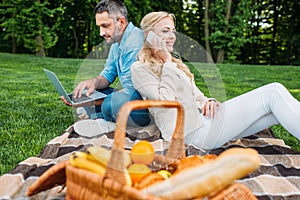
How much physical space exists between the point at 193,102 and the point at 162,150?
341 millimetres

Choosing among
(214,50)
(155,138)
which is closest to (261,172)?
(155,138)

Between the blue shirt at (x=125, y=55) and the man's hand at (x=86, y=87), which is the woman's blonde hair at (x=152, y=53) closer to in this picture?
the blue shirt at (x=125, y=55)

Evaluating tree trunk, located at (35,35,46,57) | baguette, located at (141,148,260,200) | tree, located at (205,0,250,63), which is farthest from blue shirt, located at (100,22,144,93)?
tree, located at (205,0,250,63)

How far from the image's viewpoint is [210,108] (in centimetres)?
230

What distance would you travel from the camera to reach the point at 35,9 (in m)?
9.91

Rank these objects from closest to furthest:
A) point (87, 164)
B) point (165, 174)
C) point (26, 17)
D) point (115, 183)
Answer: point (115, 183) < point (87, 164) < point (165, 174) < point (26, 17)

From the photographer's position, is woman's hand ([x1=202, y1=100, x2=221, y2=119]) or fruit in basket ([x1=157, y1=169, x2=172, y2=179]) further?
woman's hand ([x1=202, y1=100, x2=221, y2=119])

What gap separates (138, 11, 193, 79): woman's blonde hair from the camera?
2096mm

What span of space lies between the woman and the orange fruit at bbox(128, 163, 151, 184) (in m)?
0.56

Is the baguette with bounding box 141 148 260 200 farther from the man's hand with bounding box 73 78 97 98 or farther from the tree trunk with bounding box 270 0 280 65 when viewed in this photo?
the tree trunk with bounding box 270 0 280 65

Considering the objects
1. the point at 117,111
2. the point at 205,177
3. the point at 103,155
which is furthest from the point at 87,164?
the point at 117,111

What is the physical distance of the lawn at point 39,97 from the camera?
249 cm

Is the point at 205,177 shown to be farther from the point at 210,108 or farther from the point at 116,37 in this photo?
the point at 116,37

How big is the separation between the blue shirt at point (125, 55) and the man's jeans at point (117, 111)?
0.14ft
